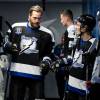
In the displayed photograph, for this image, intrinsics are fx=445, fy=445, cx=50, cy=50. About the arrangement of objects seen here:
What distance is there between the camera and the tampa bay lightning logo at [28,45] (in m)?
4.80

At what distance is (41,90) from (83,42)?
748 millimetres

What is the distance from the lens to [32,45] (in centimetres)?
483

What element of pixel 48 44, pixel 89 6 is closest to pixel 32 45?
pixel 48 44

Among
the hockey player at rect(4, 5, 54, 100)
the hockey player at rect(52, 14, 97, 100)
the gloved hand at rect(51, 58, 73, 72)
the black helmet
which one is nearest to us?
the hockey player at rect(52, 14, 97, 100)

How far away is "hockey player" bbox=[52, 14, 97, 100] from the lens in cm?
443

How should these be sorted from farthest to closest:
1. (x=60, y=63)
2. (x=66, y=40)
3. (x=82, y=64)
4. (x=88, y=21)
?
(x=66, y=40)
(x=60, y=63)
(x=88, y=21)
(x=82, y=64)

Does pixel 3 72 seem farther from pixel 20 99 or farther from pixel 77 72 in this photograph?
pixel 77 72

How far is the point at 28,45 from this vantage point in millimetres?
4820

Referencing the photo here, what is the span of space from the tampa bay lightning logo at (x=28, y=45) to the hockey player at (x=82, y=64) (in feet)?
1.61

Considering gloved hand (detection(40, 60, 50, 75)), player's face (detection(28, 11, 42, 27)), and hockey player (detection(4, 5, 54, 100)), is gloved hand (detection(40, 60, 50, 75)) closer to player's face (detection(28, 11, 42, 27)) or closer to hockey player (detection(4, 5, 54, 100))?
hockey player (detection(4, 5, 54, 100))

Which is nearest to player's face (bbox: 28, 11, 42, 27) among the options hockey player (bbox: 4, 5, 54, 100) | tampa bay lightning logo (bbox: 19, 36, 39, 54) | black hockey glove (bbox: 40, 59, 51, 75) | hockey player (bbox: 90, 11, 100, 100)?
hockey player (bbox: 4, 5, 54, 100)

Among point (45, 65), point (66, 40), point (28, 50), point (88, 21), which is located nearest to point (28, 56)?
point (28, 50)

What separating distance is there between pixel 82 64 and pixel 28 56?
64 centimetres

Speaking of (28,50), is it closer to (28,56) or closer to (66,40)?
(28,56)
